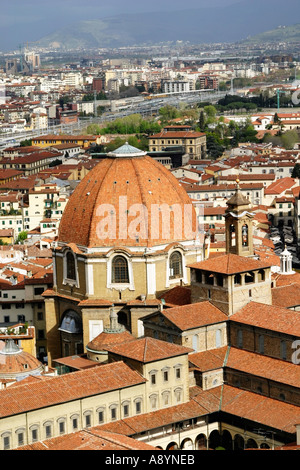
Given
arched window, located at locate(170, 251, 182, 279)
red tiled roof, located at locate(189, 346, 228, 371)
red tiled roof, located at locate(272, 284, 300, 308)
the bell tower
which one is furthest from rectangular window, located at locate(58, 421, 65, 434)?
the bell tower

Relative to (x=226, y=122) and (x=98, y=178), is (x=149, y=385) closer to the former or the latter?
(x=98, y=178)

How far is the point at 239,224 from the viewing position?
37156 millimetres

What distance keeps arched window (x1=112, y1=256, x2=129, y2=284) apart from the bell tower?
3436 mm

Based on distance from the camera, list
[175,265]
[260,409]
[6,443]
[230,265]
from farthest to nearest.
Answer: [175,265] → [230,265] → [260,409] → [6,443]

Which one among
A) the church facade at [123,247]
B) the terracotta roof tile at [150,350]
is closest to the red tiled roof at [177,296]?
the church facade at [123,247]

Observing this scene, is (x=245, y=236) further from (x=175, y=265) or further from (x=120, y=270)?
(x=120, y=270)

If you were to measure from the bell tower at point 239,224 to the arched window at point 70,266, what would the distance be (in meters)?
5.32

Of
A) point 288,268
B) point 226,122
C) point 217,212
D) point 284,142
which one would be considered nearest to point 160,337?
point 288,268

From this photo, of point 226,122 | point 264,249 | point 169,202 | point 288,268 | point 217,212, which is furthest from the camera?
point 226,122

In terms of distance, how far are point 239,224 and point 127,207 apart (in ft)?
12.3

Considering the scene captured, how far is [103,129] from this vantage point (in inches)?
4683

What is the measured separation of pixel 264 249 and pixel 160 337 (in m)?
18.7

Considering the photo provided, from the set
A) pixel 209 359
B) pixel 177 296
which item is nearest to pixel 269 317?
pixel 209 359

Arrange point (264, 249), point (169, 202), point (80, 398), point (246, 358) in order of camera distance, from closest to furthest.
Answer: point (80, 398), point (246, 358), point (169, 202), point (264, 249)
